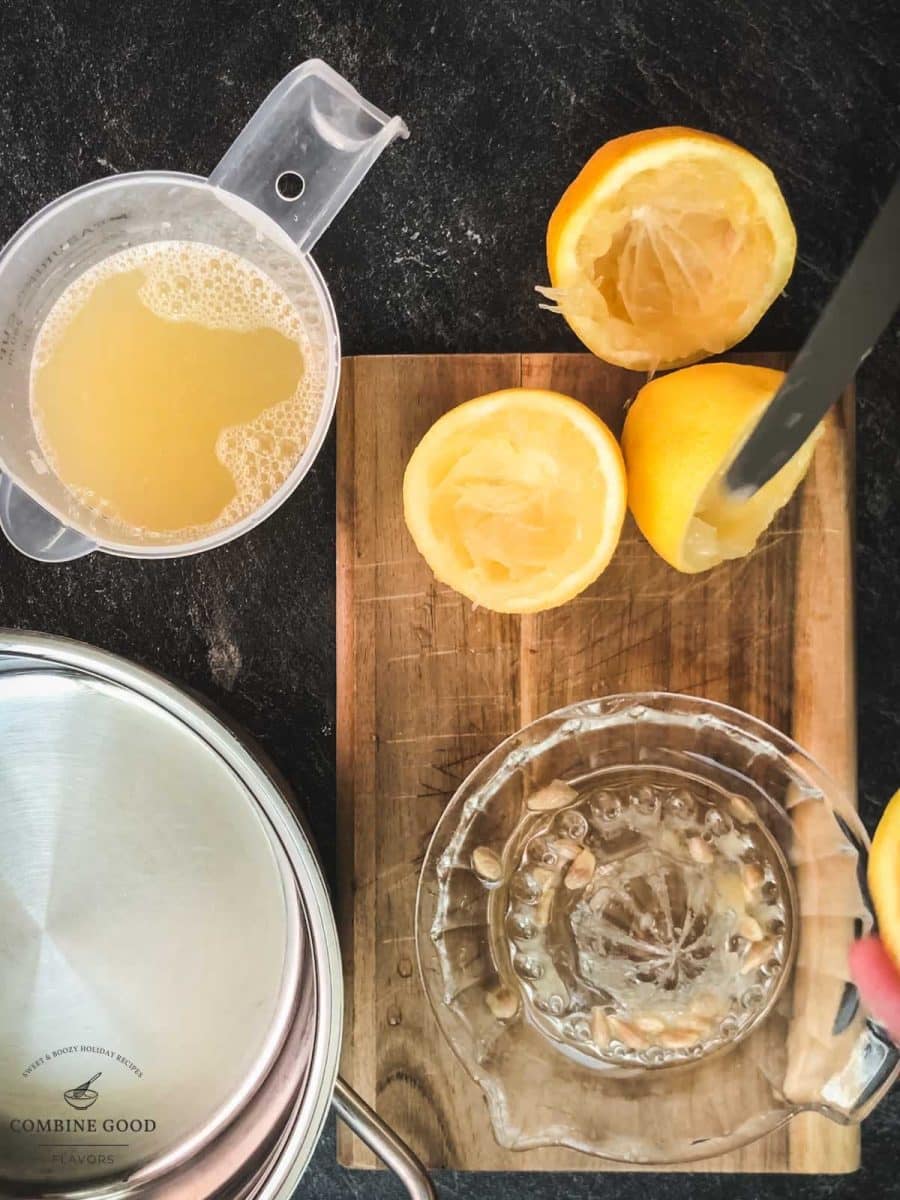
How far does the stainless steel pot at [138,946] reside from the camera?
31.0 inches

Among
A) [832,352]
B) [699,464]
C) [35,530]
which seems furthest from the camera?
[35,530]

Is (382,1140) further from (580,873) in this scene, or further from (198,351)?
(198,351)

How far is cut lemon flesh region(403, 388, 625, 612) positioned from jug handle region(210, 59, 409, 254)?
0.58 feet

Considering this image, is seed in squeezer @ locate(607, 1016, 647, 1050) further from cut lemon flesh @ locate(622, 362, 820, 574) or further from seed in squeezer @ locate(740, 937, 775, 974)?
cut lemon flesh @ locate(622, 362, 820, 574)

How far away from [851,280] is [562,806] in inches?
15.8

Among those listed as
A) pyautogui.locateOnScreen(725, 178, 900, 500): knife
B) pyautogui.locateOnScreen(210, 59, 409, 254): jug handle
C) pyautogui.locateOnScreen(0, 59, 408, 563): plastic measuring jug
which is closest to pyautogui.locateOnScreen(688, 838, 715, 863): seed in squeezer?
pyautogui.locateOnScreen(725, 178, 900, 500): knife

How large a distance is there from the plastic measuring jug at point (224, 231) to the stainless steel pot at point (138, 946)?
128 mm

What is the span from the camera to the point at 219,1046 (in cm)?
80

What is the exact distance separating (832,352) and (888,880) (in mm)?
341

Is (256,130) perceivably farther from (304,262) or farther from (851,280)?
(851,280)

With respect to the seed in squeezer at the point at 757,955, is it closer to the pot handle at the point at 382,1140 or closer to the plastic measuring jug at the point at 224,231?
the pot handle at the point at 382,1140

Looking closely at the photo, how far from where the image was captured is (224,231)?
2.56ft

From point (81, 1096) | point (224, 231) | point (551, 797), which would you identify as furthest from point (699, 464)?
point (81, 1096)

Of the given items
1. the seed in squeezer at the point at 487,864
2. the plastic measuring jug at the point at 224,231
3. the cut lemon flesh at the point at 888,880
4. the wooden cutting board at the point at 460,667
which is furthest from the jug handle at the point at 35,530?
the cut lemon flesh at the point at 888,880
